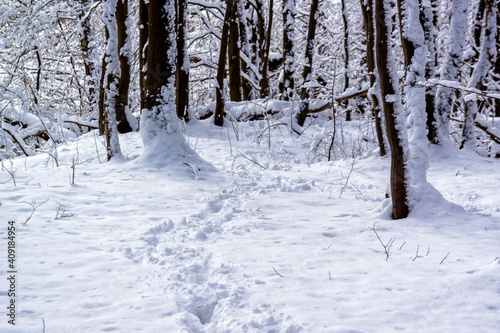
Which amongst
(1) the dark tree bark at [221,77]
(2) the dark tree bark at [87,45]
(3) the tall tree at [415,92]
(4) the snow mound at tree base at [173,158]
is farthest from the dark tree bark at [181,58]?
(3) the tall tree at [415,92]

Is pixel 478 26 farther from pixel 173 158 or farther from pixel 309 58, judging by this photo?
pixel 173 158

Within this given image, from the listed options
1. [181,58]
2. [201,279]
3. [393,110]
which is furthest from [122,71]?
[201,279]

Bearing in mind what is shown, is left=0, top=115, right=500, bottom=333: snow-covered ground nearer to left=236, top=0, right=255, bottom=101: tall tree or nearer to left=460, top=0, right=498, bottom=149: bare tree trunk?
left=460, top=0, right=498, bottom=149: bare tree trunk

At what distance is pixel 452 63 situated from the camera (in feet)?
21.6

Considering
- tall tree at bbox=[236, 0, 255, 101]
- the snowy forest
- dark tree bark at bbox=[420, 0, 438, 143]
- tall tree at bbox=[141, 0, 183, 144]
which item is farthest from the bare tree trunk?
tall tree at bbox=[236, 0, 255, 101]

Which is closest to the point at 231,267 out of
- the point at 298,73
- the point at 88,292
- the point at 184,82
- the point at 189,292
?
the point at 189,292

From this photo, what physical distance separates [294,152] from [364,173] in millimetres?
2452

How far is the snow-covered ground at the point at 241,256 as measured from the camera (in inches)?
78.4

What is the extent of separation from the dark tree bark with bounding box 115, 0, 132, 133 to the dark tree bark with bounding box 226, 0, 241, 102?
286cm

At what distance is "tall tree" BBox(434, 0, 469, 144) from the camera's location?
6.38 m

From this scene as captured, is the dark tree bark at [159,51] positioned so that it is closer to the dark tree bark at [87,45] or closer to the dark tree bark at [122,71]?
the dark tree bark at [122,71]

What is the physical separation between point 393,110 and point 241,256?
1836 mm

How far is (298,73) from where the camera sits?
1839 centimetres

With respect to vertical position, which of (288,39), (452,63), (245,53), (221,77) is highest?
(245,53)
